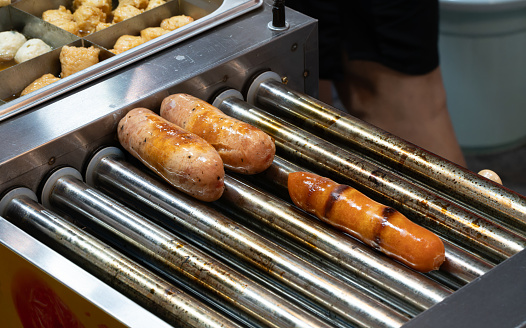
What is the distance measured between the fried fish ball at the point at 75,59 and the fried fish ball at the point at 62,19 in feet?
0.74

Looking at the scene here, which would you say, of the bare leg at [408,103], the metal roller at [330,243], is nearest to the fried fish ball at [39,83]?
the metal roller at [330,243]

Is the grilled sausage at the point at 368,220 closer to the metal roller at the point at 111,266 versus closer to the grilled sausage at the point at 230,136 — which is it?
the grilled sausage at the point at 230,136

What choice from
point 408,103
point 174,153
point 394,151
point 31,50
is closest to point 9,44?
point 31,50

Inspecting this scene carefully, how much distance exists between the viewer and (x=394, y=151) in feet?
5.54

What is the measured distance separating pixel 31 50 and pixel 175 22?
16.9 inches

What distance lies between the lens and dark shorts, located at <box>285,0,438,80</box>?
2803 mm

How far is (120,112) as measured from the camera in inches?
66.8

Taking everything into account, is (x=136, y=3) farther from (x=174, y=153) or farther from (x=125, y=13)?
(x=174, y=153)

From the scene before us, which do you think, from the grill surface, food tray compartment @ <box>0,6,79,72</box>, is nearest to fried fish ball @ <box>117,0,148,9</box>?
food tray compartment @ <box>0,6,79,72</box>

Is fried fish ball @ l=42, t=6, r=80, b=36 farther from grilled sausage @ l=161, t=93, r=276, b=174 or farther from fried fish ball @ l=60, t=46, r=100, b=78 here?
grilled sausage @ l=161, t=93, r=276, b=174

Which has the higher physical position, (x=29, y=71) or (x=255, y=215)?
(x=29, y=71)

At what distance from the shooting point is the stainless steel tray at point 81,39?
69.4 inches

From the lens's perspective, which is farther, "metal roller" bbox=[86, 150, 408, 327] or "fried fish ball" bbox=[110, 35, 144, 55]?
"fried fish ball" bbox=[110, 35, 144, 55]

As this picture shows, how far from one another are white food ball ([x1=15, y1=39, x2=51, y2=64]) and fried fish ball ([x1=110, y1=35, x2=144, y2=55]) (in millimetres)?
206
